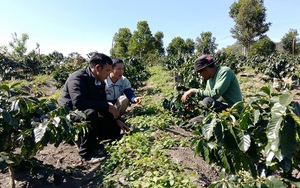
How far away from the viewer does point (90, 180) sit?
2.68 metres

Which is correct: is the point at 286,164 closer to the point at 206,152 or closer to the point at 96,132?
the point at 206,152

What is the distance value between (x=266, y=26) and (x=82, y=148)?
37189 mm

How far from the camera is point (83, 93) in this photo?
3.08 metres

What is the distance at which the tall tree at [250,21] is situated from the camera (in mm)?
34781

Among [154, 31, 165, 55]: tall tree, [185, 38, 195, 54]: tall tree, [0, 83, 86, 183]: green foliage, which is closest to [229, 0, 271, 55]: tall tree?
[185, 38, 195, 54]: tall tree

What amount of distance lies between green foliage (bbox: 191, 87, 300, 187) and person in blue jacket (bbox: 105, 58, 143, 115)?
2582 millimetres

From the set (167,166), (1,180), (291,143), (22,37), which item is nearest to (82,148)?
(1,180)

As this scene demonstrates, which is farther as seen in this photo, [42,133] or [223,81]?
[223,81]

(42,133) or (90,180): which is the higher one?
(42,133)

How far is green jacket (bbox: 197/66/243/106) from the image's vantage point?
3287 mm

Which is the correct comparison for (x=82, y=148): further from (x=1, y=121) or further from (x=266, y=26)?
(x=266, y=26)

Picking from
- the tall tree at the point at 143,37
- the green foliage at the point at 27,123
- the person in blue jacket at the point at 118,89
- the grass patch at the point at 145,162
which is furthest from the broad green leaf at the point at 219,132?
the tall tree at the point at 143,37

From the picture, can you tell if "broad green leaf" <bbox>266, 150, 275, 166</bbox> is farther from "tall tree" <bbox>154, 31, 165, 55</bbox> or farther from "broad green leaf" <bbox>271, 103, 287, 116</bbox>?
"tall tree" <bbox>154, 31, 165, 55</bbox>

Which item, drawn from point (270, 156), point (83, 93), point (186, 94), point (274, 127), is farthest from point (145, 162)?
point (274, 127)
